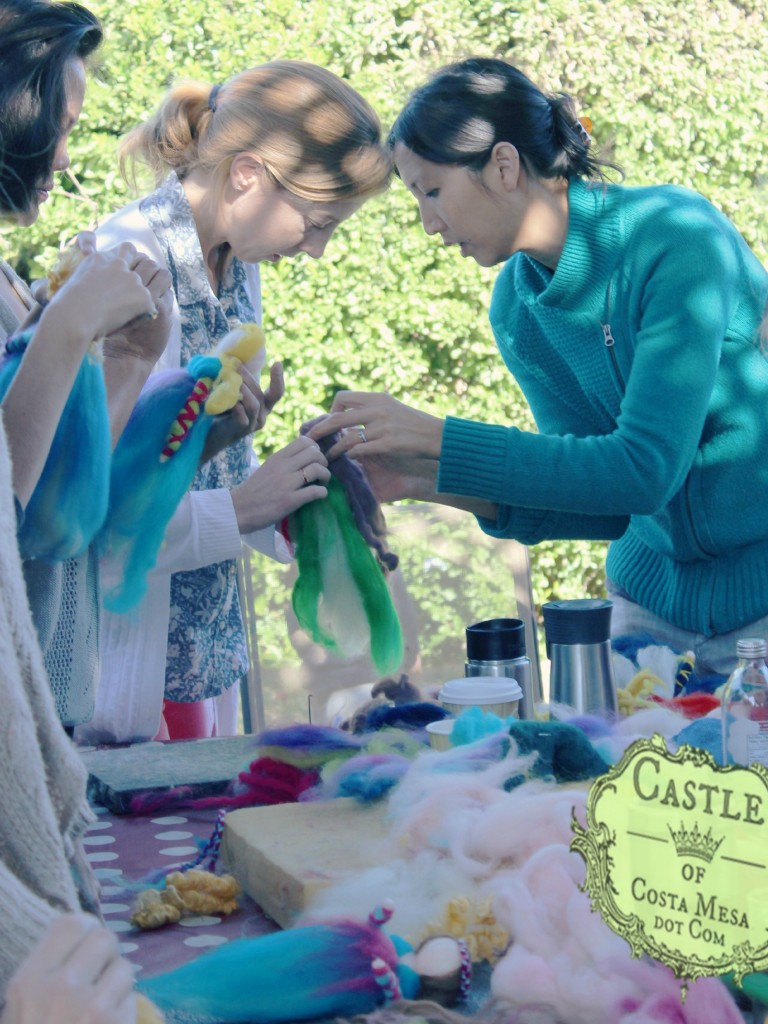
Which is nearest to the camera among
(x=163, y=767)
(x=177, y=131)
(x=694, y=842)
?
(x=694, y=842)

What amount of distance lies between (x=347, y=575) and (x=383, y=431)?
0.91 ft

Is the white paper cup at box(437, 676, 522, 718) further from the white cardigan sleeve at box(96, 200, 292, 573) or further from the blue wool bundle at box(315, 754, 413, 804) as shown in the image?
the white cardigan sleeve at box(96, 200, 292, 573)

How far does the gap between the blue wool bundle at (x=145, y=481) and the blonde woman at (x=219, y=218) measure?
320 mm

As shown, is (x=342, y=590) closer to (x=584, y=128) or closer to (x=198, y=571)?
(x=198, y=571)

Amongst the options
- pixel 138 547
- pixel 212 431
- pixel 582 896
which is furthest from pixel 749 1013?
pixel 212 431

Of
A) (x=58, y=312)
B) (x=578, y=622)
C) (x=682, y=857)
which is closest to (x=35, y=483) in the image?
(x=58, y=312)

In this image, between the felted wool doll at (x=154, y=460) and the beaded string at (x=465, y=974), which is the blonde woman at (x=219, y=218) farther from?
the beaded string at (x=465, y=974)

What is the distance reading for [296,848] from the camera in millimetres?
1265

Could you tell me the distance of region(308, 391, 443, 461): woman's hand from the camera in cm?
202

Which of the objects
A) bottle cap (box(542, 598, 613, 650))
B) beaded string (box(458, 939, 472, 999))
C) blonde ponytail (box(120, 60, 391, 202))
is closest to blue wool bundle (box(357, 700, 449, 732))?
bottle cap (box(542, 598, 613, 650))

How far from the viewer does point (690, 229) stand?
6.62ft

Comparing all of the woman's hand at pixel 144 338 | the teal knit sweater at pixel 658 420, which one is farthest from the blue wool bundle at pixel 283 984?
the teal knit sweater at pixel 658 420

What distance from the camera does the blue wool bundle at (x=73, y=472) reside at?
4.69 feet

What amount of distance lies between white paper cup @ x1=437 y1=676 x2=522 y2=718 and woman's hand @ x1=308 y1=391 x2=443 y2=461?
1.87 feet
